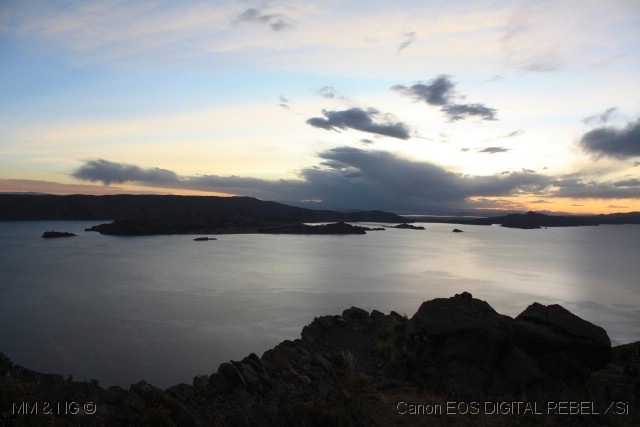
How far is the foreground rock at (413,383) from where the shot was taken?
6203 mm

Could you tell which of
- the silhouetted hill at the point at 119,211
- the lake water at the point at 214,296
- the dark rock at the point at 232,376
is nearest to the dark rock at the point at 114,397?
the dark rock at the point at 232,376

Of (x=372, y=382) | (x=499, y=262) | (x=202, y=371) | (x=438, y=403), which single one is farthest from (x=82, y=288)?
(x=499, y=262)

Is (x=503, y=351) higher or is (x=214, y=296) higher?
(x=503, y=351)

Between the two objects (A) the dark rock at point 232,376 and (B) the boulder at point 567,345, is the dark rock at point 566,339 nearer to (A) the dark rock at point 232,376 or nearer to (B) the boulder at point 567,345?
(B) the boulder at point 567,345

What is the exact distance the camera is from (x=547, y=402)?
7.45m

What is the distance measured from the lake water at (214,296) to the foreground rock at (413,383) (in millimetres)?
2928

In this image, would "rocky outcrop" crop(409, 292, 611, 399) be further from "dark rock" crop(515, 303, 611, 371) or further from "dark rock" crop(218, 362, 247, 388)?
"dark rock" crop(218, 362, 247, 388)

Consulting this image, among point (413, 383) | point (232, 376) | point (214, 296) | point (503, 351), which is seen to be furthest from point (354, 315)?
point (214, 296)

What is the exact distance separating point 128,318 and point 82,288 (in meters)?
9.61

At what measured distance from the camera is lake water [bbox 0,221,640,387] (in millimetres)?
13477

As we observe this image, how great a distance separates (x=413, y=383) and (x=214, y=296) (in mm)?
16393

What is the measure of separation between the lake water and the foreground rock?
293cm

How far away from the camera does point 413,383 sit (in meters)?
8.98

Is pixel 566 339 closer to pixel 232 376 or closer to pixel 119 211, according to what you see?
pixel 232 376
